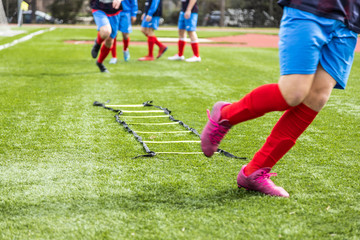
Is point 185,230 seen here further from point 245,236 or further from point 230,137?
point 230,137

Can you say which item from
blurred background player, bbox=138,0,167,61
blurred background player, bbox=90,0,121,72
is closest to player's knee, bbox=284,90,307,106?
blurred background player, bbox=90,0,121,72

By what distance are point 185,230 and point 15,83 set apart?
16.3ft

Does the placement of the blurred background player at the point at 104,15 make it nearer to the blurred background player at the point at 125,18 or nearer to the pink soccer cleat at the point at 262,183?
the blurred background player at the point at 125,18

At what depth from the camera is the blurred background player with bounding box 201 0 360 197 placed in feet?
6.68

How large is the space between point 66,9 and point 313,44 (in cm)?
3453

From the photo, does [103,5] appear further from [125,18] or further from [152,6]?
[152,6]

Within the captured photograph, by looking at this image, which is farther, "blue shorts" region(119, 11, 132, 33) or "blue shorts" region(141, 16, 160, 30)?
"blue shorts" region(141, 16, 160, 30)

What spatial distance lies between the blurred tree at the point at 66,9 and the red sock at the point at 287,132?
3368cm

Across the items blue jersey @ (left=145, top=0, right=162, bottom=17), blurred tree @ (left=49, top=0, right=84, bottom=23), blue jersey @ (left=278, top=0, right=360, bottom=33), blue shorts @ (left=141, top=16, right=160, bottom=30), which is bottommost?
blurred tree @ (left=49, top=0, right=84, bottom=23)

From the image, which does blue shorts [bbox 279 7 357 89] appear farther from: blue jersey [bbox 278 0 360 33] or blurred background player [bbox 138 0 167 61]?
blurred background player [bbox 138 0 167 61]

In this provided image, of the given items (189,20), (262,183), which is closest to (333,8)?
(262,183)

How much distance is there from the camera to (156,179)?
2570 millimetres

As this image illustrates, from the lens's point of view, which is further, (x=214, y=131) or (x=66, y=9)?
(x=66, y=9)

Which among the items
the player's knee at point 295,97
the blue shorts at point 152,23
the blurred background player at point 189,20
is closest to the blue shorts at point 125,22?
the blue shorts at point 152,23
